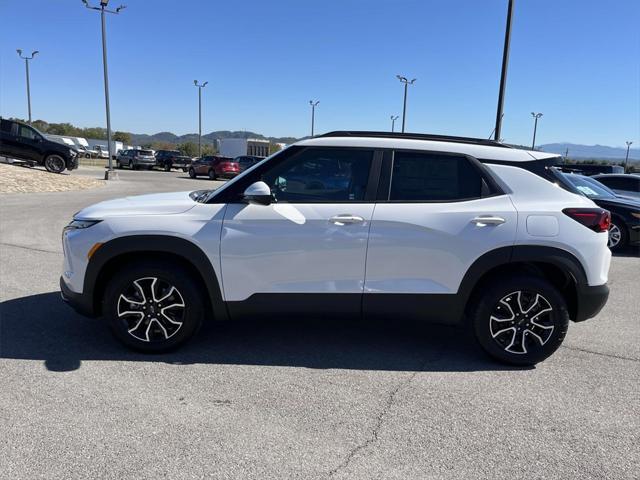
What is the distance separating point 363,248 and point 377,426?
51.4 inches

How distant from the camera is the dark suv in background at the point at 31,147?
69.5 feet

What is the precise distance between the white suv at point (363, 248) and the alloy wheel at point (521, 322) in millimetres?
11

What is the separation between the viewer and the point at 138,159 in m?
38.1

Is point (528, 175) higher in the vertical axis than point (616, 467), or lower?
higher

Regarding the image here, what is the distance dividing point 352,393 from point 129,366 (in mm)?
1740

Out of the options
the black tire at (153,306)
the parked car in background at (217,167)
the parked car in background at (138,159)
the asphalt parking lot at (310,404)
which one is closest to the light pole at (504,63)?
the asphalt parking lot at (310,404)

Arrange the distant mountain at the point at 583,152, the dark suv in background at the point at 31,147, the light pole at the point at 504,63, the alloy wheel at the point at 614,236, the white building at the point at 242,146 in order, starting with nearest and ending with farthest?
1. the alloy wheel at the point at 614,236
2. the light pole at the point at 504,63
3. the dark suv in background at the point at 31,147
4. the white building at the point at 242,146
5. the distant mountain at the point at 583,152

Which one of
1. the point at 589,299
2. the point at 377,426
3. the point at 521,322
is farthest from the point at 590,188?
the point at 377,426

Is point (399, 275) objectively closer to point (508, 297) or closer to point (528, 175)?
point (508, 297)

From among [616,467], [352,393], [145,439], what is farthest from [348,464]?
Result: [616,467]

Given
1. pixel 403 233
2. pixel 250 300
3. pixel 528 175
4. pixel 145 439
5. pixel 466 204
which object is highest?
pixel 528 175

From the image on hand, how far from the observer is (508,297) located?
12.7 ft

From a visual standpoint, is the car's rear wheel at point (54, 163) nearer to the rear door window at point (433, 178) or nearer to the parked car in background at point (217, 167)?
the parked car in background at point (217, 167)

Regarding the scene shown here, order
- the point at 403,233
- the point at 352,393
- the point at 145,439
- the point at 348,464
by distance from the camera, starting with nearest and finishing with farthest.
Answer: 1. the point at 348,464
2. the point at 145,439
3. the point at 352,393
4. the point at 403,233
